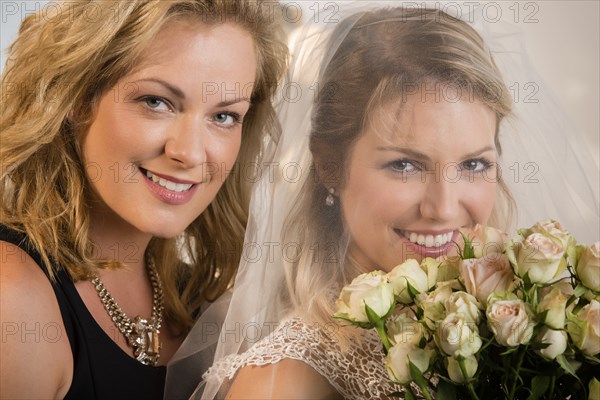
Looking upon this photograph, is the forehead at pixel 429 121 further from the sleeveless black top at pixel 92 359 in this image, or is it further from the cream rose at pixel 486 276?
the sleeveless black top at pixel 92 359

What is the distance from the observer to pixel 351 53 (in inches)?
43.1

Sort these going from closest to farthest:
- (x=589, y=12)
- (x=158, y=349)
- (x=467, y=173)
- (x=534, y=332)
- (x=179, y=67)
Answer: (x=534, y=332), (x=467, y=173), (x=179, y=67), (x=158, y=349), (x=589, y=12)

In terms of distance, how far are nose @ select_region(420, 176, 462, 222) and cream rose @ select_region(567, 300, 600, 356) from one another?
0.27 metres

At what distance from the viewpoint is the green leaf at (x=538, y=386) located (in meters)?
0.80

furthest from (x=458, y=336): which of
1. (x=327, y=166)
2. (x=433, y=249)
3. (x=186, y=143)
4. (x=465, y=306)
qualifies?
(x=186, y=143)

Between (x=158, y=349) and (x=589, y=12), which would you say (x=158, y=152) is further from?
(x=589, y=12)

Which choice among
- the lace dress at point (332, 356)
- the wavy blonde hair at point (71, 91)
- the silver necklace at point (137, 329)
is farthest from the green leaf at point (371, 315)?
the silver necklace at point (137, 329)

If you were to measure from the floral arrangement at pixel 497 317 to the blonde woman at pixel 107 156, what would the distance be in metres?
0.63

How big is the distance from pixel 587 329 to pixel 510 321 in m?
0.08

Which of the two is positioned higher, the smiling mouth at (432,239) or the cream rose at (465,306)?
the smiling mouth at (432,239)

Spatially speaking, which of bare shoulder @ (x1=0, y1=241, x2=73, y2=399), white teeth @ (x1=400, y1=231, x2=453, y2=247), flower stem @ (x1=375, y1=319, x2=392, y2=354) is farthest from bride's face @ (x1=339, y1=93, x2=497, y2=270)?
bare shoulder @ (x1=0, y1=241, x2=73, y2=399)

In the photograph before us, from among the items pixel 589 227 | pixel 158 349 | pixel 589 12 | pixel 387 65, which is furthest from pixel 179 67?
pixel 589 12

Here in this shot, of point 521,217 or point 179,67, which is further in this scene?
point 179,67

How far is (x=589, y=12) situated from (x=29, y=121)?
1394mm
